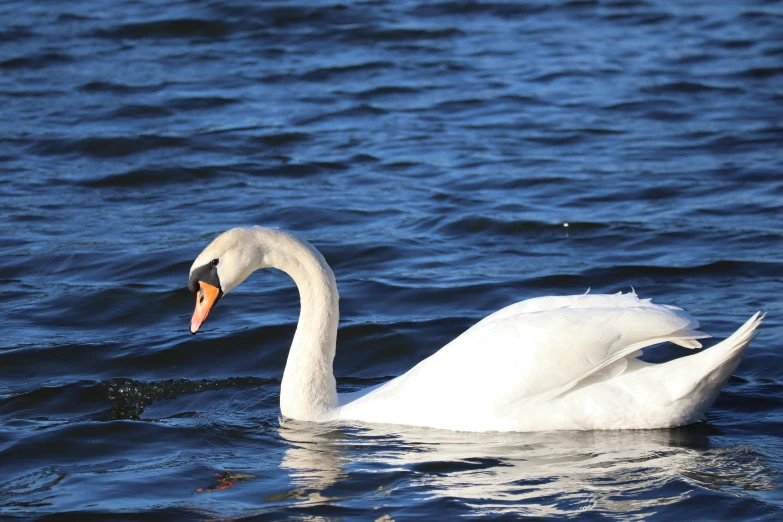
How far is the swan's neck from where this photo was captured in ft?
22.2

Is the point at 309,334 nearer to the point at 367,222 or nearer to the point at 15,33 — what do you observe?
the point at 367,222

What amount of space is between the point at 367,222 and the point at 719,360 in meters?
5.11

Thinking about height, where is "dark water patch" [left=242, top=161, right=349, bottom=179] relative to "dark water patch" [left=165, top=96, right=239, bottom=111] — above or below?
below

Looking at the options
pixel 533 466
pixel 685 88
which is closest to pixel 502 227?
pixel 533 466

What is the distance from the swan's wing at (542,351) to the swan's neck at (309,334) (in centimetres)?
52

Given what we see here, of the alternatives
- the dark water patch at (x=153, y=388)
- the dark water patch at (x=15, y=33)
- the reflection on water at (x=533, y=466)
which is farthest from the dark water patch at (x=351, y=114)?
the reflection on water at (x=533, y=466)

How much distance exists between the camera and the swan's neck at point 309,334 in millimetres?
6781

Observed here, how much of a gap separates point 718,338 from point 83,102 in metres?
9.07

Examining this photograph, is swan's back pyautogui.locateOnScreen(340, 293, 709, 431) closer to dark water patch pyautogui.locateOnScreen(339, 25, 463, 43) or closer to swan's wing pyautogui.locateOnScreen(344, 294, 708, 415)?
swan's wing pyautogui.locateOnScreen(344, 294, 708, 415)

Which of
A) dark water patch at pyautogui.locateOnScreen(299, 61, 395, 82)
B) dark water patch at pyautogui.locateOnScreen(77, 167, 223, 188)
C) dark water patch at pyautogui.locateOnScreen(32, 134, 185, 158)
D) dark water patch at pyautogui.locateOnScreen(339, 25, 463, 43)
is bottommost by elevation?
dark water patch at pyautogui.locateOnScreen(77, 167, 223, 188)

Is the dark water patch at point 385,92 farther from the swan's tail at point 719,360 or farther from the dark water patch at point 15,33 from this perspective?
the swan's tail at point 719,360

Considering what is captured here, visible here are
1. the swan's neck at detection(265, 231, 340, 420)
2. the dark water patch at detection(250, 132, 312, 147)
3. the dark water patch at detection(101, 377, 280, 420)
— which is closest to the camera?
the swan's neck at detection(265, 231, 340, 420)

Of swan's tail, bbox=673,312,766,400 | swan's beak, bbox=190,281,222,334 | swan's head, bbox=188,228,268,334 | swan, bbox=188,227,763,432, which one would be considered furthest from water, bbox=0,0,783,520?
swan's head, bbox=188,228,268,334

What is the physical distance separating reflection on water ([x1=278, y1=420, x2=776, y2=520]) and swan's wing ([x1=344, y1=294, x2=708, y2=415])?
0.67 feet
